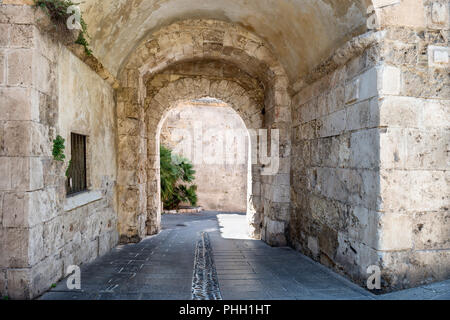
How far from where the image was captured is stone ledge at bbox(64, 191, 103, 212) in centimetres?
334

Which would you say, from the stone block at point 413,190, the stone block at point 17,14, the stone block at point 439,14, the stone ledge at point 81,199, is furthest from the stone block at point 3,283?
the stone block at point 439,14

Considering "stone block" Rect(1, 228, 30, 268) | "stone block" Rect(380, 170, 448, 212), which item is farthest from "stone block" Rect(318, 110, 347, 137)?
"stone block" Rect(1, 228, 30, 268)

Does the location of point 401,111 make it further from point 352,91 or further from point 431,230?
point 431,230

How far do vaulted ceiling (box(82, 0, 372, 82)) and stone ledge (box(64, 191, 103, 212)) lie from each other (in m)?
1.86

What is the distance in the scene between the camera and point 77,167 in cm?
381

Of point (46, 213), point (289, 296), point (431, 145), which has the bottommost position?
point (289, 296)

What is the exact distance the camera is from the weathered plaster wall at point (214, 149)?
1302 cm

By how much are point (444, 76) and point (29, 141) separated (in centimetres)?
382

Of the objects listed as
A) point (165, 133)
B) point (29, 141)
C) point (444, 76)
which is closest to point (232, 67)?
point (444, 76)

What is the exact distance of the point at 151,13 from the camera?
180 inches

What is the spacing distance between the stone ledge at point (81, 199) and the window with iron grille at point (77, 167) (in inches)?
3.4

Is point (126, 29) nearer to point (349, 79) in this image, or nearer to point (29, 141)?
point (29, 141)

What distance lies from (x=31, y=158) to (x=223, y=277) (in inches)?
87.8

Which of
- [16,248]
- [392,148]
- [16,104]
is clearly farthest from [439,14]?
[16,248]
